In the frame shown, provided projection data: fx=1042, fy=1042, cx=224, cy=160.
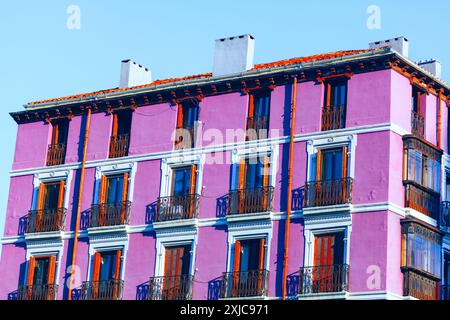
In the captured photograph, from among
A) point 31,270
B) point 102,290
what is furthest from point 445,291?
point 31,270

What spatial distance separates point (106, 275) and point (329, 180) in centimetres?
1163

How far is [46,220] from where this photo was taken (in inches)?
1946

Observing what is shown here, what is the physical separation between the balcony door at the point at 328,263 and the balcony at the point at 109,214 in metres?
9.64

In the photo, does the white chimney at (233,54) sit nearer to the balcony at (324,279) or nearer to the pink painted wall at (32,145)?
the pink painted wall at (32,145)

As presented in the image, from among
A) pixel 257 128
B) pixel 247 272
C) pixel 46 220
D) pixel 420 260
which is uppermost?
pixel 257 128

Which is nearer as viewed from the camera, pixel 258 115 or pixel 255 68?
pixel 258 115

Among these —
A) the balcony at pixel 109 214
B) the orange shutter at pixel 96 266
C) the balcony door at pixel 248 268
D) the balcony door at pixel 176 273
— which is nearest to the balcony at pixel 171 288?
the balcony door at pixel 176 273

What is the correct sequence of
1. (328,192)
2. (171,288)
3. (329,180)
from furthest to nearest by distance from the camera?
(171,288), (329,180), (328,192)

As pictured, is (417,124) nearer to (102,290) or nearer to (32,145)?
(102,290)

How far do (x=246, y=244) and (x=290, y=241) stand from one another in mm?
2165

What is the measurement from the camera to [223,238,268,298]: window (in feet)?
140

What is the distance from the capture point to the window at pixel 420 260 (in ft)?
135
